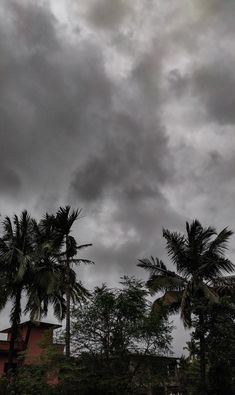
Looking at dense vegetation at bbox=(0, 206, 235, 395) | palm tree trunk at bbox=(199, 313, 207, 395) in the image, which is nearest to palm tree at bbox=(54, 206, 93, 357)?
dense vegetation at bbox=(0, 206, 235, 395)

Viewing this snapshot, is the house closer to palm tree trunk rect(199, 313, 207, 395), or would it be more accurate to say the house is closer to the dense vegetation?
the dense vegetation

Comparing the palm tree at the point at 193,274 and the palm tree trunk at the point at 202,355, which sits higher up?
the palm tree at the point at 193,274

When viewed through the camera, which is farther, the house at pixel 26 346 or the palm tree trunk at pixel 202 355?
the palm tree trunk at pixel 202 355

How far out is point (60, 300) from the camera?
30.8 meters

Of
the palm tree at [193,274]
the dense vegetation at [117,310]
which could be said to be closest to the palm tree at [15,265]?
the dense vegetation at [117,310]

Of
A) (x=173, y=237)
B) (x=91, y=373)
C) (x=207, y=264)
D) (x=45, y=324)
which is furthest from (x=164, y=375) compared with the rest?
(x=45, y=324)

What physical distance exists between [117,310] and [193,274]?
878cm

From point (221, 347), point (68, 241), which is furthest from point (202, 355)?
point (68, 241)

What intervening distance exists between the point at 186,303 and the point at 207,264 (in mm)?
3083

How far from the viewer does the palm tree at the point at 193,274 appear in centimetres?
2878

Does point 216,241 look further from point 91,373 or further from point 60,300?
point 91,373

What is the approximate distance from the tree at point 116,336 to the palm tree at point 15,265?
5510 millimetres

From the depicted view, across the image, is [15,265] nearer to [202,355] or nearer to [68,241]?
[68,241]

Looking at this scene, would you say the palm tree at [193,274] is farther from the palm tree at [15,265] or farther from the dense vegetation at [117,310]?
the palm tree at [15,265]
